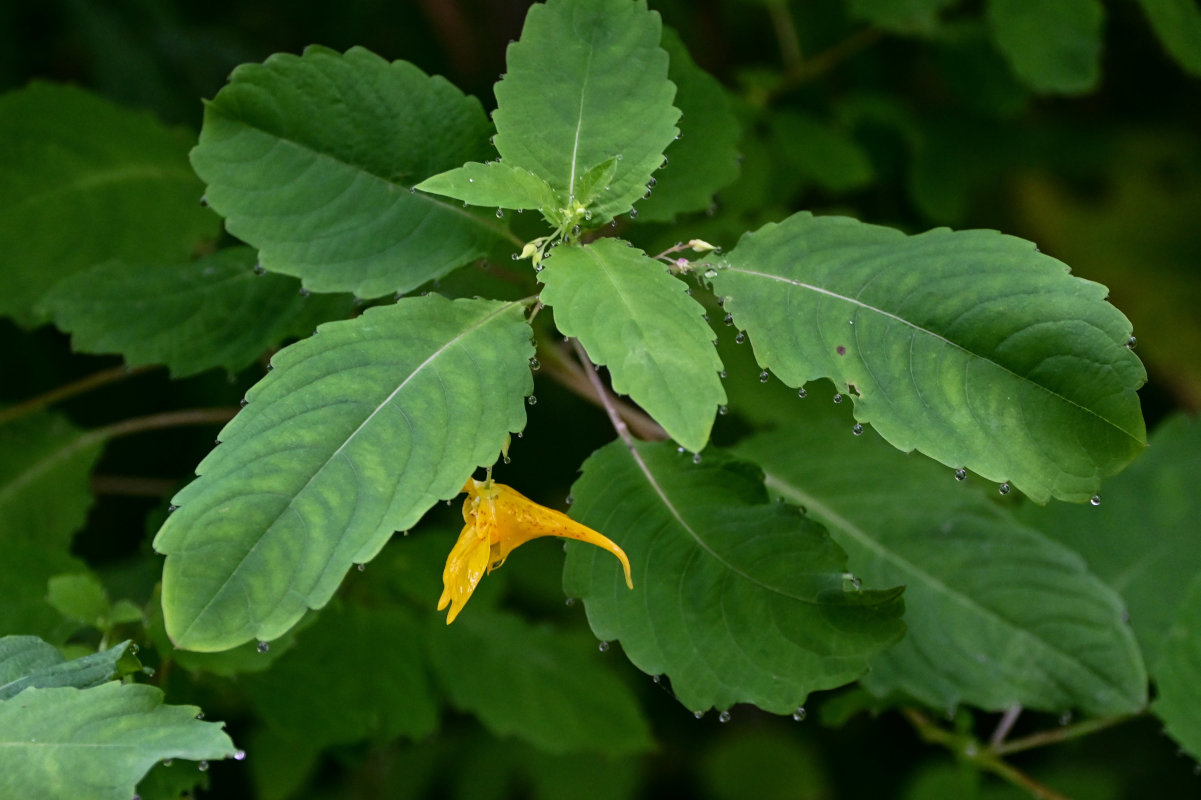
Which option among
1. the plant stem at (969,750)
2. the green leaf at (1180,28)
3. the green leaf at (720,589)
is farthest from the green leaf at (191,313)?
the green leaf at (1180,28)

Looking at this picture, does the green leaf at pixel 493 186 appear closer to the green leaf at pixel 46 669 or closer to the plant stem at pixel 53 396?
the green leaf at pixel 46 669

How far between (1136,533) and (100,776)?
148 centimetres

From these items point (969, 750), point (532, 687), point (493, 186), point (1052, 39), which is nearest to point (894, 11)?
point (1052, 39)

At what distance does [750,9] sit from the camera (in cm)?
246

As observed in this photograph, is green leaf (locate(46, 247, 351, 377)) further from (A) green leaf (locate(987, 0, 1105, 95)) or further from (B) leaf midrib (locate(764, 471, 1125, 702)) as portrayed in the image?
(A) green leaf (locate(987, 0, 1105, 95))

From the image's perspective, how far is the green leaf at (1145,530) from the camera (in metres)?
1.53

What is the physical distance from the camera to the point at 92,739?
0.79 m

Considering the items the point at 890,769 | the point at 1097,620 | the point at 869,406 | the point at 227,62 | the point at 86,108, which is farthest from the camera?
the point at 890,769

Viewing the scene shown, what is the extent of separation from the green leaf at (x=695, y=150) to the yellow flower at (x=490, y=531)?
479 millimetres

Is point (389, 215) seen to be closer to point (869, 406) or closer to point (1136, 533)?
point (869, 406)

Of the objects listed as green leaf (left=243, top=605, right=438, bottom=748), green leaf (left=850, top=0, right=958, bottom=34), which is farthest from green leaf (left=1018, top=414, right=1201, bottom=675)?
green leaf (left=243, top=605, right=438, bottom=748)

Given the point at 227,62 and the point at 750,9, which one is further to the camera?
the point at 750,9

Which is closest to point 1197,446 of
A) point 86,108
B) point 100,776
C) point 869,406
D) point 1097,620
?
point 1097,620

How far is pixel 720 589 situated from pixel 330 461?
1.37 feet
